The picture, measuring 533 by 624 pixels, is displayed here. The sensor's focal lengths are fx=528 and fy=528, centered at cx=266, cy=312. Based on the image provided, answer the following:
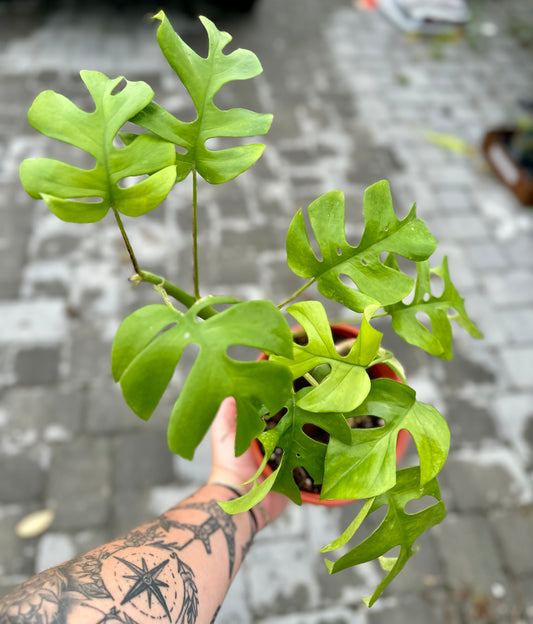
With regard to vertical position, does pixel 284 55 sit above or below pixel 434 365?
above

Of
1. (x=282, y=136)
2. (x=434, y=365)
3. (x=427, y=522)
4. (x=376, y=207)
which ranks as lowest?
(x=434, y=365)

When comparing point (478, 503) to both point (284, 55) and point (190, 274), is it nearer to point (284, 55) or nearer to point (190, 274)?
point (190, 274)

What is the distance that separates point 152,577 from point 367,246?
2.20 ft

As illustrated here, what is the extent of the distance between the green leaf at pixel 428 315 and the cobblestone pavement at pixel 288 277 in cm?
99

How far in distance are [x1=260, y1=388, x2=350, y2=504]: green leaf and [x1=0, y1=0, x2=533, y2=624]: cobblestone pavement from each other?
997mm

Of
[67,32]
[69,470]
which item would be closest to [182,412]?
[69,470]

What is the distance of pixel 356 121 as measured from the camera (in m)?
2.95

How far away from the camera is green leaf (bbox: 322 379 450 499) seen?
73 cm

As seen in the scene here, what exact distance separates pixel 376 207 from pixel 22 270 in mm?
1813

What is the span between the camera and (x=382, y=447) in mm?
764

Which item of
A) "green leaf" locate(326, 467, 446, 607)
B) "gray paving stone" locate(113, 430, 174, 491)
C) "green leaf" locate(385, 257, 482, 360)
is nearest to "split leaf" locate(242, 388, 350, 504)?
→ "green leaf" locate(326, 467, 446, 607)

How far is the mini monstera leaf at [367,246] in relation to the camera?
833mm

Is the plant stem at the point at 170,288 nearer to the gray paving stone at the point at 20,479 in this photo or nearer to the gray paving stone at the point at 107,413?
the gray paving stone at the point at 107,413

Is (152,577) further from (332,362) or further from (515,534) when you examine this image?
(515,534)
